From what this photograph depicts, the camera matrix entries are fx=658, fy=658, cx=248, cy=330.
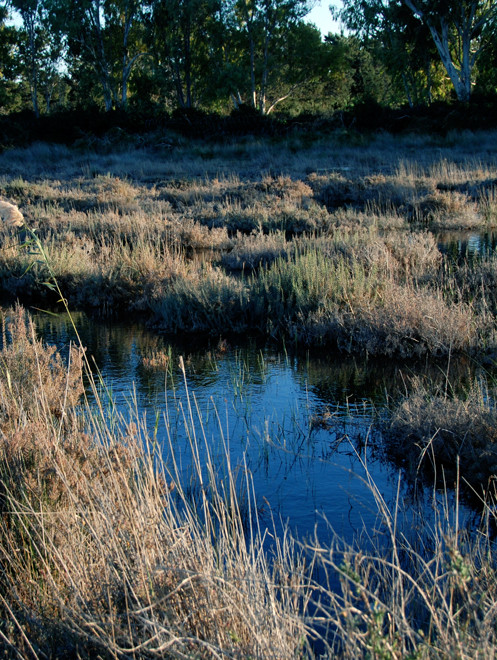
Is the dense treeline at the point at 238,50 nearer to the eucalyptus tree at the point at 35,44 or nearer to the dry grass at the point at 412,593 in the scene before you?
the eucalyptus tree at the point at 35,44

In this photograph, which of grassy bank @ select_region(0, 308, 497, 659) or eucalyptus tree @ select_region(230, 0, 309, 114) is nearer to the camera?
grassy bank @ select_region(0, 308, 497, 659)

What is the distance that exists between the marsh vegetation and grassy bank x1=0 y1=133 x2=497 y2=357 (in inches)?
2.3

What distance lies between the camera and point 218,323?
895 centimetres

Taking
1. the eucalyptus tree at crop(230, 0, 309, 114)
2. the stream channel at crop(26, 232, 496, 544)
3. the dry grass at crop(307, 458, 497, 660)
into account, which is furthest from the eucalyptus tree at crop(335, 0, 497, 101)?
the dry grass at crop(307, 458, 497, 660)

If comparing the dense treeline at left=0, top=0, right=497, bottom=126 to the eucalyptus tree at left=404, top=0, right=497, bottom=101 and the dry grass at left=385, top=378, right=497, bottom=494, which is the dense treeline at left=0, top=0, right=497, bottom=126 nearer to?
the eucalyptus tree at left=404, top=0, right=497, bottom=101

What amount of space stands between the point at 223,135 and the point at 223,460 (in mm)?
31131

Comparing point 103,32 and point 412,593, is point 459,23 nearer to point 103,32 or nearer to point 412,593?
point 103,32

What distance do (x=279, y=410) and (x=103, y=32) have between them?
42.8 m

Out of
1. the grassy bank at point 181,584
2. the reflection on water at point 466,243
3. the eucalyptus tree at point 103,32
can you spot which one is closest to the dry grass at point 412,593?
the grassy bank at point 181,584

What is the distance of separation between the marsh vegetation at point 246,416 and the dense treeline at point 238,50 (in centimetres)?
1350

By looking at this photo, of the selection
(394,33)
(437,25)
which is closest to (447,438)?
(437,25)

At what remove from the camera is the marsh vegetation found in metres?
2.46

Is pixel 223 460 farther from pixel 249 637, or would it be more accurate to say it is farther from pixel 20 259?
pixel 20 259

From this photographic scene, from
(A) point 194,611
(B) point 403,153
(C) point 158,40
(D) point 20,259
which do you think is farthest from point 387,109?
(A) point 194,611
